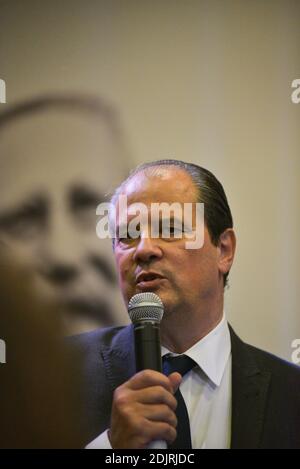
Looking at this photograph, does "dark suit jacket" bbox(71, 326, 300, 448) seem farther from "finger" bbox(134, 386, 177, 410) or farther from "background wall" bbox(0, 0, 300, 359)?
"finger" bbox(134, 386, 177, 410)

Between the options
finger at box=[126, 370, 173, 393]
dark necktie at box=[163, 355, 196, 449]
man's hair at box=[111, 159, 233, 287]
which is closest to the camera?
finger at box=[126, 370, 173, 393]

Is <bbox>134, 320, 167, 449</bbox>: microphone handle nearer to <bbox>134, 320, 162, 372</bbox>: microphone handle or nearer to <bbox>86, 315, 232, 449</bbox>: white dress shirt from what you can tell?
<bbox>134, 320, 162, 372</bbox>: microphone handle

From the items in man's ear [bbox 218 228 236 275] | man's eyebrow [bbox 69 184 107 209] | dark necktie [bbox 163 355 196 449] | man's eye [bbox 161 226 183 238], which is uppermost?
man's eyebrow [bbox 69 184 107 209]

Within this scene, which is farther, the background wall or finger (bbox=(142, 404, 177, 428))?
the background wall

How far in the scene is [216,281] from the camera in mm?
1658

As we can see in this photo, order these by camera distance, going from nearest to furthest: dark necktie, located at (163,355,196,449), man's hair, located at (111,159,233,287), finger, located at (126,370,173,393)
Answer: finger, located at (126,370,173,393)
dark necktie, located at (163,355,196,449)
man's hair, located at (111,159,233,287)

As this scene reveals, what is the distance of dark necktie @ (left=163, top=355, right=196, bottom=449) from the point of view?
1525 mm

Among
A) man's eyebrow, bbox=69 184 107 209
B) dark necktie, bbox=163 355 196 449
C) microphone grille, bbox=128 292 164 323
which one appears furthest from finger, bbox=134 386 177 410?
man's eyebrow, bbox=69 184 107 209

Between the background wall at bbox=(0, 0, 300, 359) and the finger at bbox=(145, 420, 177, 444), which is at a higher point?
the background wall at bbox=(0, 0, 300, 359)

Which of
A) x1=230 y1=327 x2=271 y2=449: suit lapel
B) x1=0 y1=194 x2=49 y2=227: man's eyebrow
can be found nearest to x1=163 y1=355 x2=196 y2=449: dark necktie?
x1=230 y1=327 x2=271 y2=449: suit lapel

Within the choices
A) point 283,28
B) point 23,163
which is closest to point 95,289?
point 23,163

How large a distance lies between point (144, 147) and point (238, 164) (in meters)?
0.25

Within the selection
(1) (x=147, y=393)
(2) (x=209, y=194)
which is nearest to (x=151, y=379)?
(1) (x=147, y=393)

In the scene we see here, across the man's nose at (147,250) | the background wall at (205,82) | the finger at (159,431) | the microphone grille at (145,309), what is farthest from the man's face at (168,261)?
the finger at (159,431)
